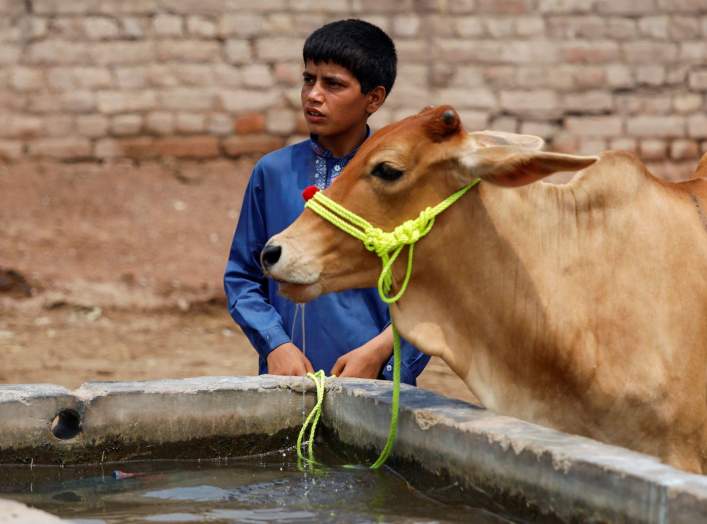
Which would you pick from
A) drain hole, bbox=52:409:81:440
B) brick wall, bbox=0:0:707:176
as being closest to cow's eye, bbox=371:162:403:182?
drain hole, bbox=52:409:81:440

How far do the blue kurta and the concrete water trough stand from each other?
371 millimetres

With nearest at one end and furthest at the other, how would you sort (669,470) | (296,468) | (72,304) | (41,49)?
1. (669,470)
2. (296,468)
3. (72,304)
4. (41,49)

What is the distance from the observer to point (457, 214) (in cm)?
397

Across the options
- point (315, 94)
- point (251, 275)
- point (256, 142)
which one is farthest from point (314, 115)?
point (256, 142)

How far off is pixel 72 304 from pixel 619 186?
6.92 meters

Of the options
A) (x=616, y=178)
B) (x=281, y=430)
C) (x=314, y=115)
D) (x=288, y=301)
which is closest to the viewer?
(x=616, y=178)

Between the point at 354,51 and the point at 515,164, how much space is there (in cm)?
111

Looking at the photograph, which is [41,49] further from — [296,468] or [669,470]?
[669,470]

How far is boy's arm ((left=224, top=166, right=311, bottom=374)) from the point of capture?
4.58 metres

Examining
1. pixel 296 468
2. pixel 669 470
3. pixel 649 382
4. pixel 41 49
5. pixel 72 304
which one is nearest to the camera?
pixel 669 470

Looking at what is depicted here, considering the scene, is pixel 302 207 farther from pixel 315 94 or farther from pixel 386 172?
pixel 386 172

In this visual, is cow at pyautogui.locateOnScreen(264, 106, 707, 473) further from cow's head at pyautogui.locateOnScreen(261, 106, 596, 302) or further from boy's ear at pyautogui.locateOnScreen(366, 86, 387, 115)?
boy's ear at pyautogui.locateOnScreen(366, 86, 387, 115)

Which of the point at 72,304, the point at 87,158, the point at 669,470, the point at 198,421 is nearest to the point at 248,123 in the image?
the point at 87,158

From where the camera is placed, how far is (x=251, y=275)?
4754 millimetres
